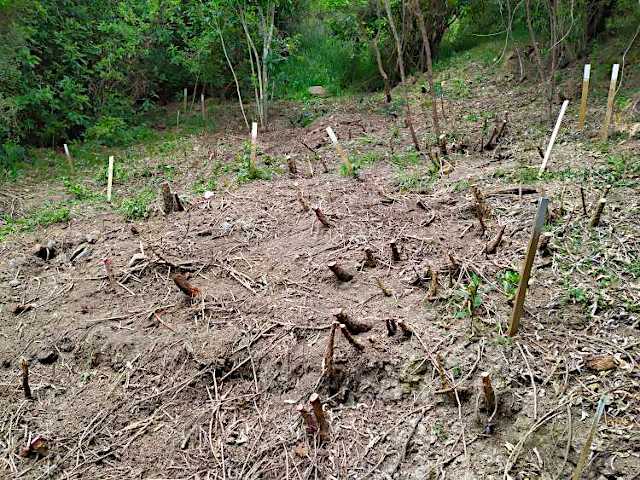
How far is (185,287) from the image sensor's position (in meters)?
3.29

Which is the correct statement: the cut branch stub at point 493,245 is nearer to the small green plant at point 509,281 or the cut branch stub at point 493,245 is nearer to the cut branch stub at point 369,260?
the small green plant at point 509,281

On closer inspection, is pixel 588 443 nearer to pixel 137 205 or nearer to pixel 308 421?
pixel 308 421

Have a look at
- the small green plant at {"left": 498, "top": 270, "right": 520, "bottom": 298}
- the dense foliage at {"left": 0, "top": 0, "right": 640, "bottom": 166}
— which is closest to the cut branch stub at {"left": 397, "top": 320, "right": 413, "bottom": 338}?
the small green plant at {"left": 498, "top": 270, "right": 520, "bottom": 298}

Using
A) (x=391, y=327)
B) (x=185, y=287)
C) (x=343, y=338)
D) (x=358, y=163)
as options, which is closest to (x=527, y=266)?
(x=391, y=327)

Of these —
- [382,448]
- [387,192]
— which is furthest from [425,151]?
[382,448]

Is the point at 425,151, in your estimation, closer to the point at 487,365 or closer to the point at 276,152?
the point at 276,152

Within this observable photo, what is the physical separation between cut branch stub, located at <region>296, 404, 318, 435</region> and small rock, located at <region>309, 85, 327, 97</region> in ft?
28.5

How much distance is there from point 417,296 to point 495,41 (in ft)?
26.2

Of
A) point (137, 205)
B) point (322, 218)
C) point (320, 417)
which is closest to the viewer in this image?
point (320, 417)

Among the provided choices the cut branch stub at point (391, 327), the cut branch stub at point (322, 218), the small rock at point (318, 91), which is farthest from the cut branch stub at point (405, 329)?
the small rock at point (318, 91)

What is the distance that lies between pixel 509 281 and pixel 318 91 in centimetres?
823

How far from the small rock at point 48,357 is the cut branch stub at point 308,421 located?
183cm

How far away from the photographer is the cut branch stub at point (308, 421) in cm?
220

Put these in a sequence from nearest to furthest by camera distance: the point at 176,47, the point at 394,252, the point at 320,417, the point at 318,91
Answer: the point at 320,417 → the point at 394,252 → the point at 176,47 → the point at 318,91
